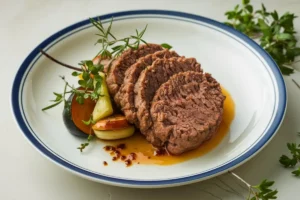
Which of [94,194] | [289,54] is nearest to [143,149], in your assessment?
[94,194]

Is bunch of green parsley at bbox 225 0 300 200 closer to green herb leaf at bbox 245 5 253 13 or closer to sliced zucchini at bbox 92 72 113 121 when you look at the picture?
green herb leaf at bbox 245 5 253 13

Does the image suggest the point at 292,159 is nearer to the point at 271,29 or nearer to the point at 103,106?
the point at 103,106

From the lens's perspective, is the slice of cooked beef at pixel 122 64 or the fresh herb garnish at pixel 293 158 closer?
the fresh herb garnish at pixel 293 158

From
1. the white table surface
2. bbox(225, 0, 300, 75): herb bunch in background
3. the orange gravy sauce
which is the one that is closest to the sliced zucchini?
the orange gravy sauce

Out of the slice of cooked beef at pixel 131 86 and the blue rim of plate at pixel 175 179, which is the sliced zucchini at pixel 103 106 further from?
the blue rim of plate at pixel 175 179

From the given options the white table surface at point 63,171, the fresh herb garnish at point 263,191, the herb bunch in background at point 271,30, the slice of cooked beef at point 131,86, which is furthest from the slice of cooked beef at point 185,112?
the herb bunch in background at point 271,30

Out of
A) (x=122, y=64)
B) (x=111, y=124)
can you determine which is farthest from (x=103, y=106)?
(x=122, y=64)
